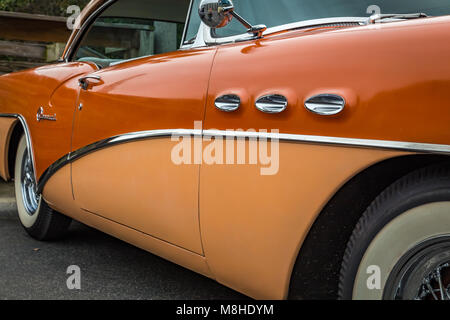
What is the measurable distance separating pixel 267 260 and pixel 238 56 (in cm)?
73

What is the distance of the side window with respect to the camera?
361 centimetres

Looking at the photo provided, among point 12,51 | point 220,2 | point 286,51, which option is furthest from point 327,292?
point 12,51

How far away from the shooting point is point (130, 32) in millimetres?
4199

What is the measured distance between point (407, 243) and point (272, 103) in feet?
1.94

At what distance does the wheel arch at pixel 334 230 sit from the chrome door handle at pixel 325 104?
190 mm

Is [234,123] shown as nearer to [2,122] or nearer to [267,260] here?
[267,260]

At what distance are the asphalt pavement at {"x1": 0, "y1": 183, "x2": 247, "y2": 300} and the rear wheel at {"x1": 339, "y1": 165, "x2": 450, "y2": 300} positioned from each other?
1165 millimetres

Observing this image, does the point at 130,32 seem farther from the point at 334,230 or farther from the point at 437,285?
the point at 437,285

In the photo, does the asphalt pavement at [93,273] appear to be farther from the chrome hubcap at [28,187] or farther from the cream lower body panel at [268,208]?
the cream lower body panel at [268,208]

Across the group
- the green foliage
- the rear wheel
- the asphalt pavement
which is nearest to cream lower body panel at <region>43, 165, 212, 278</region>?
the asphalt pavement

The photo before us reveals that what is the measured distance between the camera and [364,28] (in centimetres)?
178

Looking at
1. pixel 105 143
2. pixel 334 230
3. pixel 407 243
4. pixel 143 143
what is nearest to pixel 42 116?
pixel 105 143

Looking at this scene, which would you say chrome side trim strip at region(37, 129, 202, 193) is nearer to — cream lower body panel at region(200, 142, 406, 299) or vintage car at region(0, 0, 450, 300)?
vintage car at region(0, 0, 450, 300)

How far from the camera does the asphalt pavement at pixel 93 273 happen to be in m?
2.79
